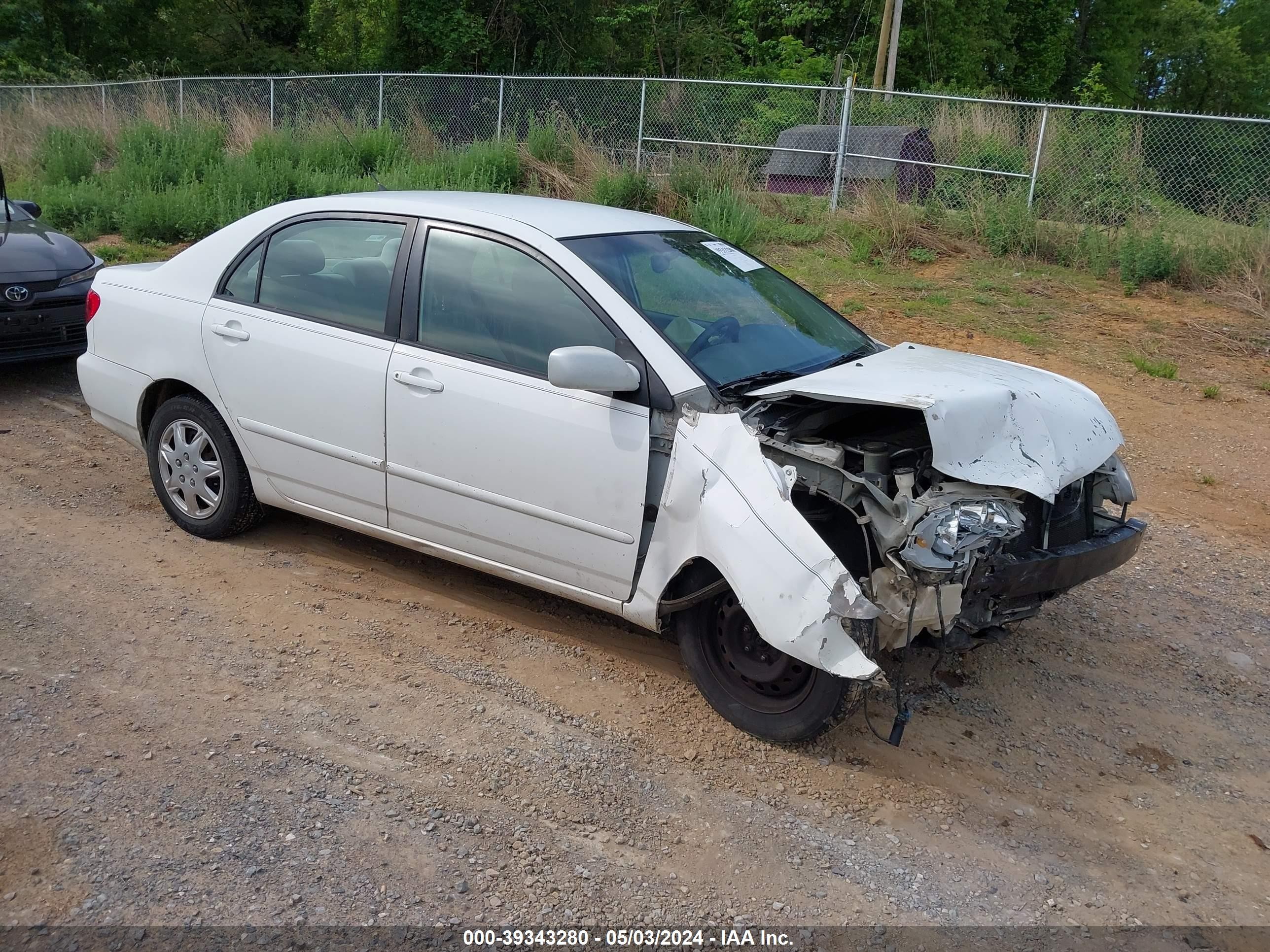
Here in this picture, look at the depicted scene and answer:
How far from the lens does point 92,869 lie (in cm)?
295

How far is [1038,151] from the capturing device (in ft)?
40.8

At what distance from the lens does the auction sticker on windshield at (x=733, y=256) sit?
4.87 metres

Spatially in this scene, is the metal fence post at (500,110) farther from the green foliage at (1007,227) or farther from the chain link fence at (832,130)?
the green foliage at (1007,227)

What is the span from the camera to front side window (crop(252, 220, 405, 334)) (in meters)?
4.52

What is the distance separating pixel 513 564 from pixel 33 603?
211cm

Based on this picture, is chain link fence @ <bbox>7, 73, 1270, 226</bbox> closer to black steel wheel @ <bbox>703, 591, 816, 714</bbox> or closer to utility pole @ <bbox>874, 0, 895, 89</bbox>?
utility pole @ <bbox>874, 0, 895, 89</bbox>

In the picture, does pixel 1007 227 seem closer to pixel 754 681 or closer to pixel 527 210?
pixel 527 210

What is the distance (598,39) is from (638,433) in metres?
26.3

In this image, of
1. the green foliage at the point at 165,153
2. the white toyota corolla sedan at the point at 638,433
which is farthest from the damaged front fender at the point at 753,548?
the green foliage at the point at 165,153

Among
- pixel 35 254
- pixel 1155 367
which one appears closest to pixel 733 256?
pixel 35 254

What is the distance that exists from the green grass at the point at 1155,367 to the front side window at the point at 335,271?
7007 millimetres

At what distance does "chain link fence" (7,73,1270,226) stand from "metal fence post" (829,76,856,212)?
0.03 m

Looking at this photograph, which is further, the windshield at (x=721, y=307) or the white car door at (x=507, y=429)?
the windshield at (x=721, y=307)

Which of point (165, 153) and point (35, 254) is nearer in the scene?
point (35, 254)
